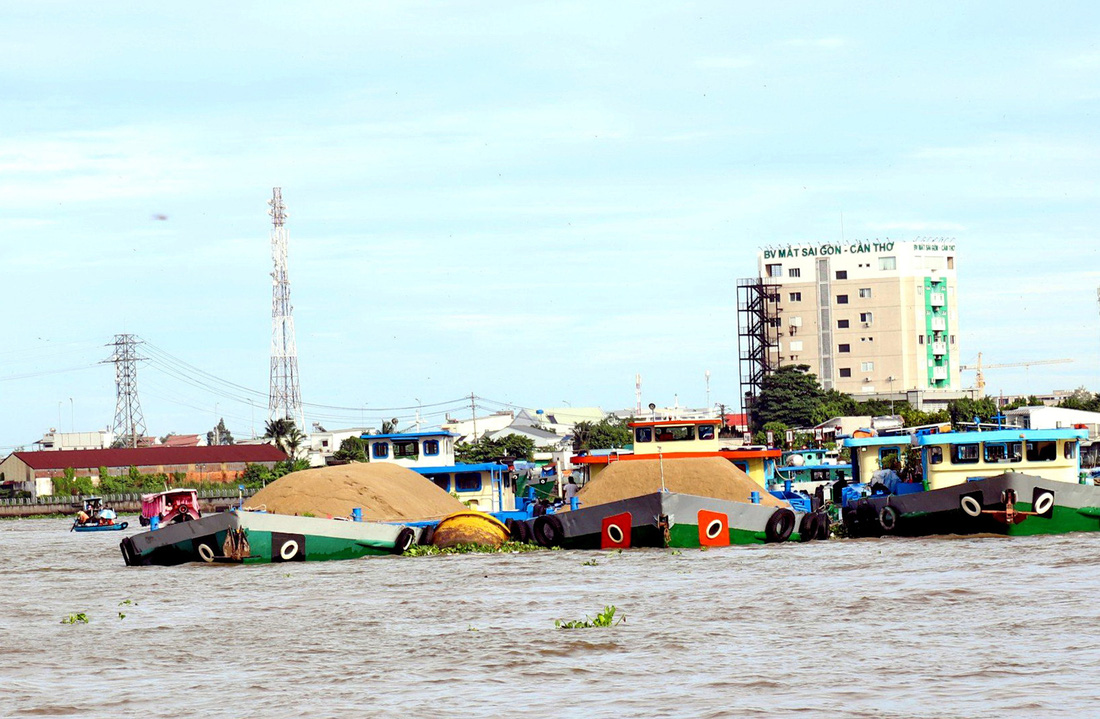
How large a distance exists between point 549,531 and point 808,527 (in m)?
6.46

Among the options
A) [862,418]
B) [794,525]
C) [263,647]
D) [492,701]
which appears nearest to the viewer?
[492,701]

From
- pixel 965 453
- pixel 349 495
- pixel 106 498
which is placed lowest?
pixel 106 498

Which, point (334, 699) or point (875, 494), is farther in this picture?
point (875, 494)

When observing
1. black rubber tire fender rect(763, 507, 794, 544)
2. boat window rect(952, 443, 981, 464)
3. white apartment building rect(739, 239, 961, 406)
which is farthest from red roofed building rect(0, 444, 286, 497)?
boat window rect(952, 443, 981, 464)

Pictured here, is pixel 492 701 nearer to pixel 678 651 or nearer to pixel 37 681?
pixel 678 651

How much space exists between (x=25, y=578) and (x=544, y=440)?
123485mm

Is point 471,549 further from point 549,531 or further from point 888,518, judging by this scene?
point 888,518

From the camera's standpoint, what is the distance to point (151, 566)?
115ft

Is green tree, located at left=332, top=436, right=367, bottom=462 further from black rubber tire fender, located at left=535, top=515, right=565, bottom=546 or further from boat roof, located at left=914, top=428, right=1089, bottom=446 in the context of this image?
boat roof, located at left=914, top=428, right=1089, bottom=446

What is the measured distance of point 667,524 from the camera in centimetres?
3344

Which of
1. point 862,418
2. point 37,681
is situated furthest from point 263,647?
point 862,418

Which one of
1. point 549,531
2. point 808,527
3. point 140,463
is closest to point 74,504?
point 140,463

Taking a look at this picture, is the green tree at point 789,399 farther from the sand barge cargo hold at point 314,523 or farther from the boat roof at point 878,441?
the sand barge cargo hold at point 314,523

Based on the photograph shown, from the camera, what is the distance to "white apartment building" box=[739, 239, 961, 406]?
459 ft
